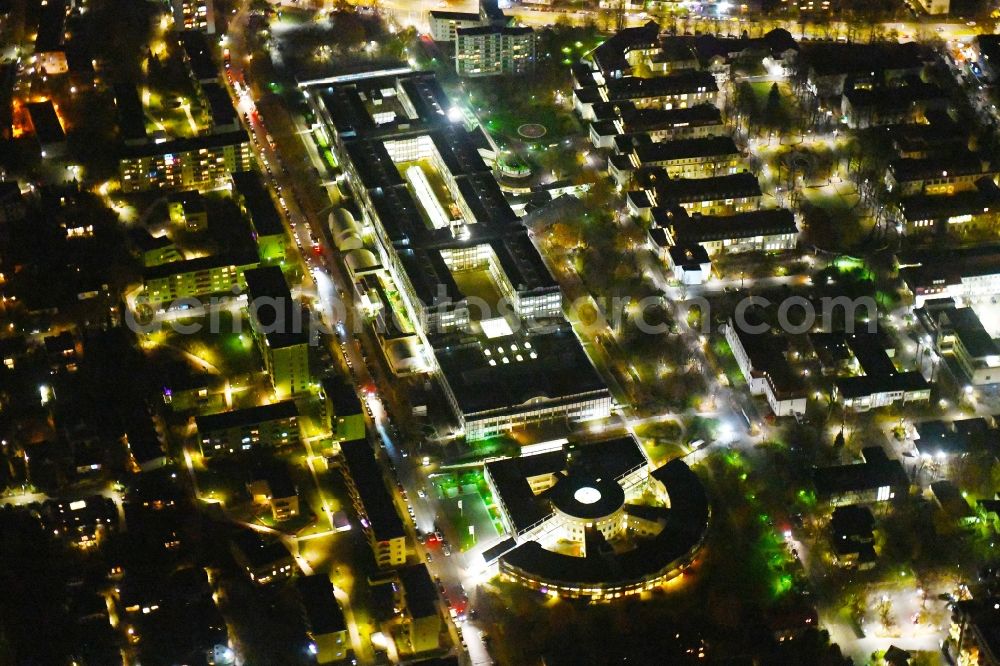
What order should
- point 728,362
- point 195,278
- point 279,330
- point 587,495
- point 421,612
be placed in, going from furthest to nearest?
point 195,278 < point 728,362 < point 279,330 < point 587,495 < point 421,612

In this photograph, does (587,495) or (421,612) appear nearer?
(421,612)

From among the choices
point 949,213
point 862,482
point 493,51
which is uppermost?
point 862,482

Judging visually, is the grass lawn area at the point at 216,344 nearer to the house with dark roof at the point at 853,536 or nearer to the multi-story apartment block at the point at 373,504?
the multi-story apartment block at the point at 373,504

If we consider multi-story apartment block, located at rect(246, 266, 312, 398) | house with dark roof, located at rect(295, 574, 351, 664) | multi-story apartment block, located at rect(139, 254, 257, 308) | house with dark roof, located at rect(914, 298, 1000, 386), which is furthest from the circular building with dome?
multi-story apartment block, located at rect(139, 254, 257, 308)

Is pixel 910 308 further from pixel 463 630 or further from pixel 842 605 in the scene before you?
pixel 463 630

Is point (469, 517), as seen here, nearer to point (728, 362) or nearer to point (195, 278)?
point (728, 362)

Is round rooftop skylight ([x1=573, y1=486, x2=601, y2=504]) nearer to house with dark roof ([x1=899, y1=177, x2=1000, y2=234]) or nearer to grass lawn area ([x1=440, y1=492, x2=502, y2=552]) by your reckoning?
grass lawn area ([x1=440, y1=492, x2=502, y2=552])

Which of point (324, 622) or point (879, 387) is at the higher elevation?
point (324, 622)

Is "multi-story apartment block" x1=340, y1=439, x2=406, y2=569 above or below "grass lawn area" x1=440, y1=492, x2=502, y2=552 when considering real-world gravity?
above

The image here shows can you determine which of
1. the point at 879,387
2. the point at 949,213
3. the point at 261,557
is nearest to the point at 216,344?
the point at 261,557

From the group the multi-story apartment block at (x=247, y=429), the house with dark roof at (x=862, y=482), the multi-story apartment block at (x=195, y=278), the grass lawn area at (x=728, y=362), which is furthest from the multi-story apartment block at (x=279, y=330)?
the house with dark roof at (x=862, y=482)
